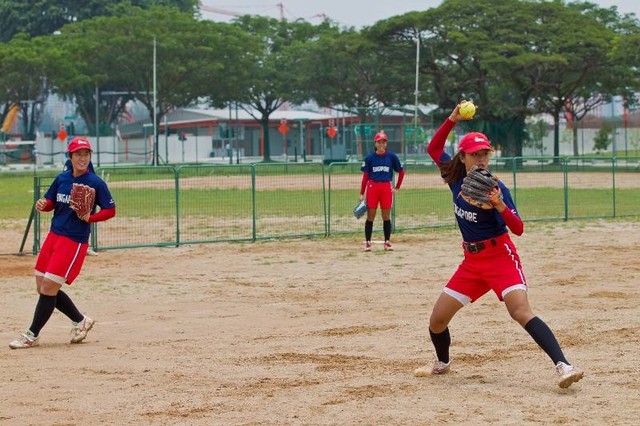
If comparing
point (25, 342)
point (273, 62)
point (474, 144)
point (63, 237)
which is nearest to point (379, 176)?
point (63, 237)

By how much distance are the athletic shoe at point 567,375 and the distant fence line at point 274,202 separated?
1255cm

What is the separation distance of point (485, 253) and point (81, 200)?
3.91 m

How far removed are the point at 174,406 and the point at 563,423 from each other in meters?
2.60

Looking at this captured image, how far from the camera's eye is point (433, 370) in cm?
866

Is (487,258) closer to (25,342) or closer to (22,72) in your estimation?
(25,342)

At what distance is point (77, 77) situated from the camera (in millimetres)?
69500

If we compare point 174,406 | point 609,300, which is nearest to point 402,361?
point 174,406

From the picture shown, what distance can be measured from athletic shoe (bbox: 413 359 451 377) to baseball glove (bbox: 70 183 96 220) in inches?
136

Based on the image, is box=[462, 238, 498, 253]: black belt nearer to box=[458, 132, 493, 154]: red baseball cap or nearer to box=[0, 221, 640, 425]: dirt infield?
box=[458, 132, 493, 154]: red baseball cap

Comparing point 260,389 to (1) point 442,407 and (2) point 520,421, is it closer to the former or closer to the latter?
(1) point 442,407

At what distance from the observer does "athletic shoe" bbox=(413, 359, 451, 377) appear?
8633 millimetres

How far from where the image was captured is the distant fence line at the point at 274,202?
2219 cm

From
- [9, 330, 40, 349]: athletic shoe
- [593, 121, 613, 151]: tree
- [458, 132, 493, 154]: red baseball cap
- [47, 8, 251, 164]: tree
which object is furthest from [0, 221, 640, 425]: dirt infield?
[593, 121, 613, 151]: tree

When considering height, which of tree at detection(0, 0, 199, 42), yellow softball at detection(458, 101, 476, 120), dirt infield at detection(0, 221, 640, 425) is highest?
tree at detection(0, 0, 199, 42)
